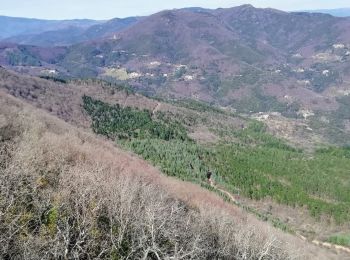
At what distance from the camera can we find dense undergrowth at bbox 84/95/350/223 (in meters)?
121

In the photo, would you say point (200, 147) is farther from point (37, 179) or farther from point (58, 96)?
point (37, 179)

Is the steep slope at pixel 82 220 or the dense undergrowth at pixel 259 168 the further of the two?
the dense undergrowth at pixel 259 168

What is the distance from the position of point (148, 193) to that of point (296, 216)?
76418mm

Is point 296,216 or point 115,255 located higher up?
point 115,255

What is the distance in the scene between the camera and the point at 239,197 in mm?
118375

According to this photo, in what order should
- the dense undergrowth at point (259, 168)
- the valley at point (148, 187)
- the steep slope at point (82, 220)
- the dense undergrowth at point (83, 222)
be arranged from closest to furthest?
the dense undergrowth at point (83, 222), the steep slope at point (82, 220), the valley at point (148, 187), the dense undergrowth at point (259, 168)

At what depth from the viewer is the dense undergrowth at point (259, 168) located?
121 metres

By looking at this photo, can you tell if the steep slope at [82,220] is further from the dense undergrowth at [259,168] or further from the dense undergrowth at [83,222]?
the dense undergrowth at [259,168]

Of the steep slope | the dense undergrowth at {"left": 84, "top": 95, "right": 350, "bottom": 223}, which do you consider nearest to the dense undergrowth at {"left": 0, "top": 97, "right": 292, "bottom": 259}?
the steep slope

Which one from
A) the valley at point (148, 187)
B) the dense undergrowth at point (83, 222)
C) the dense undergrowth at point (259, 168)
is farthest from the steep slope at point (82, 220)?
the dense undergrowth at point (259, 168)

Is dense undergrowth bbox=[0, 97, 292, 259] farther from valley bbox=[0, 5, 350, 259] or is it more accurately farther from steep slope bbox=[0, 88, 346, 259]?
valley bbox=[0, 5, 350, 259]

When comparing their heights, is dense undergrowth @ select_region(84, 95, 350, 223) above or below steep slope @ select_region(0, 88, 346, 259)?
below

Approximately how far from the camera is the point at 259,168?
138m

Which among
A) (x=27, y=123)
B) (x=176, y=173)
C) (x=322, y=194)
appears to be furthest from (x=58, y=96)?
(x=27, y=123)
